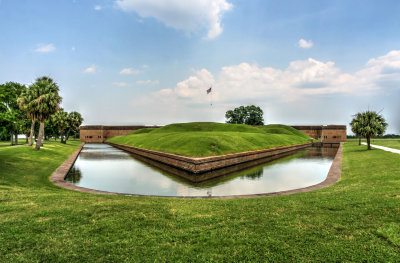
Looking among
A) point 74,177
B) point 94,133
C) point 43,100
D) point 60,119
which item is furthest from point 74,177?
point 94,133

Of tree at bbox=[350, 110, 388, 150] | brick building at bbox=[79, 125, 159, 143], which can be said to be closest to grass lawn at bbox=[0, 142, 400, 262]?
tree at bbox=[350, 110, 388, 150]

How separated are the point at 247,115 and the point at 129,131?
52996 millimetres

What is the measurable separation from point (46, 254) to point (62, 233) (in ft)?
2.98

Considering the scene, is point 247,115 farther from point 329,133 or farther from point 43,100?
point 43,100

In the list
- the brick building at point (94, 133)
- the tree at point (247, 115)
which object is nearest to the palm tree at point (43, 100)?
the brick building at point (94, 133)

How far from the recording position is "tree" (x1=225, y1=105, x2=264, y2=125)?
99250 millimetres

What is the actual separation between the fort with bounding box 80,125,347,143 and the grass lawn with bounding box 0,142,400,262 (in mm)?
85407

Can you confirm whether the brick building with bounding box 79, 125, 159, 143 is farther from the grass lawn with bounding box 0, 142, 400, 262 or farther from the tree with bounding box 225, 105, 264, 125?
the grass lawn with bounding box 0, 142, 400, 262

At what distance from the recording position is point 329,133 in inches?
3248

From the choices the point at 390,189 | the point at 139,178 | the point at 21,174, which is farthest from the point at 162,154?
the point at 390,189

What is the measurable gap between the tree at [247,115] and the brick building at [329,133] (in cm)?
2131

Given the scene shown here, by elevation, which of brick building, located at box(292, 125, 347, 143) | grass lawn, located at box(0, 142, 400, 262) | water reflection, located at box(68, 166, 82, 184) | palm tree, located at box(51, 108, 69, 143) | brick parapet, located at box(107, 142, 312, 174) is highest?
palm tree, located at box(51, 108, 69, 143)

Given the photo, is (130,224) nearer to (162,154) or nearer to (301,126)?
(162,154)

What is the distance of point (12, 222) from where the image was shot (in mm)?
5637
